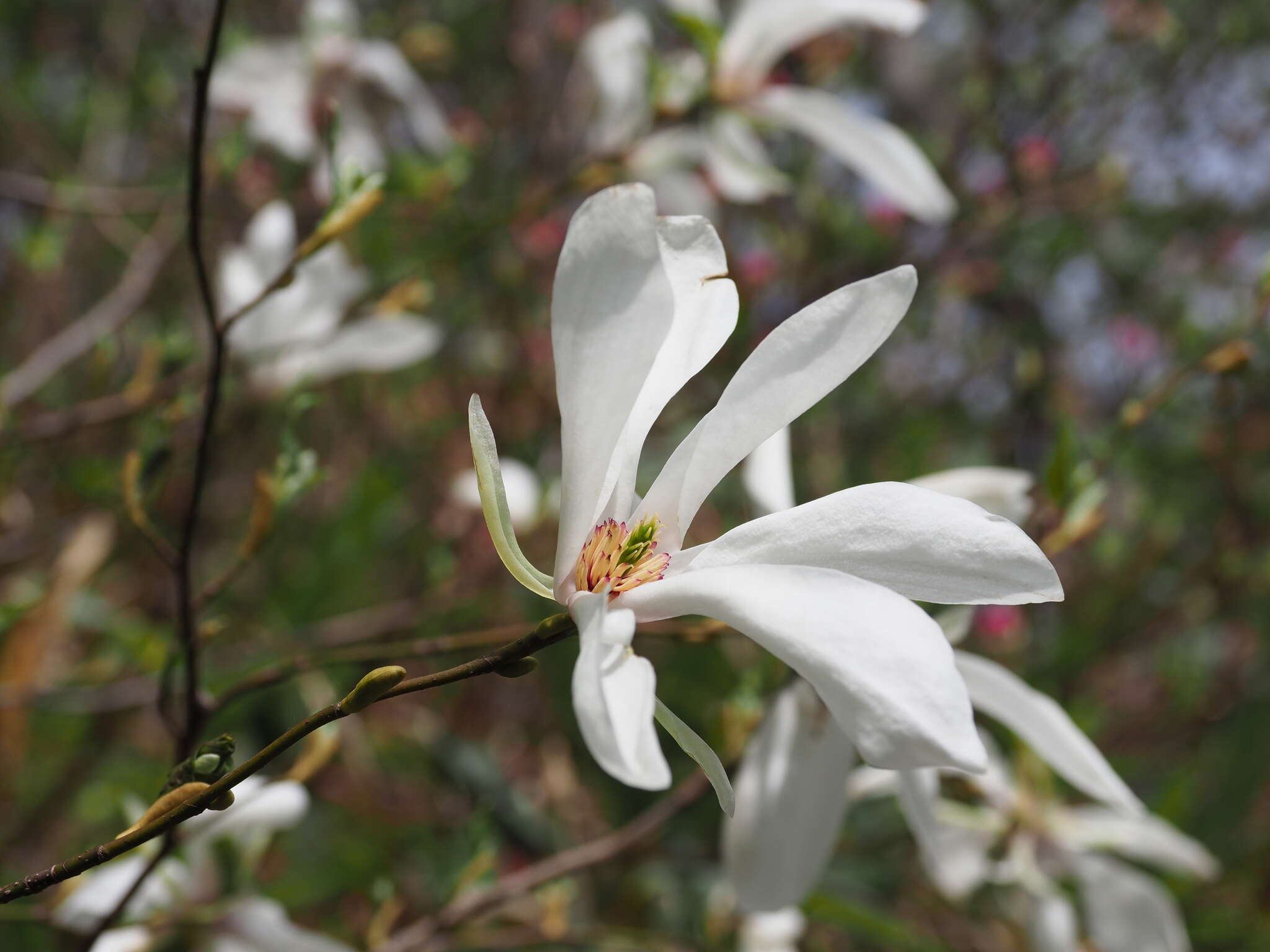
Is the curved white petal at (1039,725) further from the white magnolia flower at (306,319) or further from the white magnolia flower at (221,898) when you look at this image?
the white magnolia flower at (306,319)

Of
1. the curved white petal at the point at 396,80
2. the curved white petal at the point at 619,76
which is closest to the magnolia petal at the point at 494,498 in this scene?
the curved white petal at the point at 619,76

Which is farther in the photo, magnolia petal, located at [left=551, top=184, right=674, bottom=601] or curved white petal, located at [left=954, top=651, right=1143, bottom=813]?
curved white petal, located at [left=954, top=651, right=1143, bottom=813]

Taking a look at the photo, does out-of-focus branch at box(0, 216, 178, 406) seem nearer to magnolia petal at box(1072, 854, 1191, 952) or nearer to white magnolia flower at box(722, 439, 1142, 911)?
white magnolia flower at box(722, 439, 1142, 911)

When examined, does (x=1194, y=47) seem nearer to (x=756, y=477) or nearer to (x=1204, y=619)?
(x=1204, y=619)

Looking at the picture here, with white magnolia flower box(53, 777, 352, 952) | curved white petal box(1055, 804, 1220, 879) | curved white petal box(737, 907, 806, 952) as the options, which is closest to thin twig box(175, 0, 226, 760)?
white magnolia flower box(53, 777, 352, 952)

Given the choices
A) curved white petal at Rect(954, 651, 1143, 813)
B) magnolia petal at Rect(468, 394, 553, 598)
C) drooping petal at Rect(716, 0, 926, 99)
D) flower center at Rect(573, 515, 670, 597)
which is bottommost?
curved white petal at Rect(954, 651, 1143, 813)

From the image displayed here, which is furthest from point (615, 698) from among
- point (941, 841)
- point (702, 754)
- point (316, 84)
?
point (316, 84)

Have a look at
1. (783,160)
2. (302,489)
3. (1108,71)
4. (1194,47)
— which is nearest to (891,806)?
(302,489)
